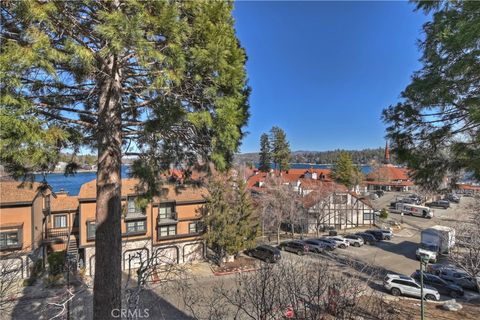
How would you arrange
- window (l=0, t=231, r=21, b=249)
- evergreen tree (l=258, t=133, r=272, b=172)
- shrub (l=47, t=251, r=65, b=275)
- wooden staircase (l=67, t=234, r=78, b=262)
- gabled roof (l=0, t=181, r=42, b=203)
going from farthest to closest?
evergreen tree (l=258, t=133, r=272, b=172) < wooden staircase (l=67, t=234, r=78, b=262) < shrub (l=47, t=251, r=65, b=275) < gabled roof (l=0, t=181, r=42, b=203) < window (l=0, t=231, r=21, b=249)

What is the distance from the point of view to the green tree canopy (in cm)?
522

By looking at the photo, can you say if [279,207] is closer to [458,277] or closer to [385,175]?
[458,277]

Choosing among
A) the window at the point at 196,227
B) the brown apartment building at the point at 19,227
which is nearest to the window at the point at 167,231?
the window at the point at 196,227

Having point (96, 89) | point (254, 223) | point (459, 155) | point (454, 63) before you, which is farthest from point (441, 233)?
point (96, 89)

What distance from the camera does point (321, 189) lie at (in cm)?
3456

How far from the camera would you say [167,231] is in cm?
2230

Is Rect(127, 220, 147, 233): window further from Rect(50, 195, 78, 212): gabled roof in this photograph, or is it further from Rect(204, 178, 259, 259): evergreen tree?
Rect(50, 195, 78, 212): gabled roof

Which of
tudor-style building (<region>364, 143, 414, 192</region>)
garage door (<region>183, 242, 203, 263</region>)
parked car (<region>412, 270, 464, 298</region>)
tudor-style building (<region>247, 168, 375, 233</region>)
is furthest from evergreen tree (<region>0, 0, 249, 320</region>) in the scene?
tudor-style building (<region>364, 143, 414, 192</region>)

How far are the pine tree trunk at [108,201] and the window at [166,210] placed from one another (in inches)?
689

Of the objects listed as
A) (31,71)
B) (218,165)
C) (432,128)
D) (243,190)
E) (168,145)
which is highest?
(31,71)

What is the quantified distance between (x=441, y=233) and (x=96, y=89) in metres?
32.4

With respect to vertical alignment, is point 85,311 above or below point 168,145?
below

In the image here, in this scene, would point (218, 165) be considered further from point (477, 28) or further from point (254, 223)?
point (254, 223)

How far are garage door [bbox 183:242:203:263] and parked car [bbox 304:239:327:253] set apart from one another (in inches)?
409
